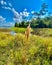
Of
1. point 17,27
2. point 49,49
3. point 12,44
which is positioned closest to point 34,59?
point 49,49

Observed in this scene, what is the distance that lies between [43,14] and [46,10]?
455mm

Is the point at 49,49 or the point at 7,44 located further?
the point at 7,44

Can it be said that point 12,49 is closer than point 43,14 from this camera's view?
Yes

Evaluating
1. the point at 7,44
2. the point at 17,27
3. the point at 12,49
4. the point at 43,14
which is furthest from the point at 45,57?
the point at 43,14

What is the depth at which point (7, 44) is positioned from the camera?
14.3ft

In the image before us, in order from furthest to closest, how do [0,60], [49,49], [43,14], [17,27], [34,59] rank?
[43,14]
[17,27]
[49,49]
[34,59]
[0,60]

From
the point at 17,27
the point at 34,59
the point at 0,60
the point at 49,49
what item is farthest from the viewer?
the point at 17,27

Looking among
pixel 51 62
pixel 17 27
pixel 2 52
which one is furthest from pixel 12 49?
pixel 17 27

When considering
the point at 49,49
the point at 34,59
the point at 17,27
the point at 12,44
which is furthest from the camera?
the point at 17,27

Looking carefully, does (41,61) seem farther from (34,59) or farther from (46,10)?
(46,10)

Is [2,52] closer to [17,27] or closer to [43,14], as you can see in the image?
[17,27]

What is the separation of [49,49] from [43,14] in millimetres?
12308

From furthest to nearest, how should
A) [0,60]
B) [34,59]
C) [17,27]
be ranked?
[17,27] → [34,59] → [0,60]

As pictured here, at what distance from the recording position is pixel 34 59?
12.0 feet
